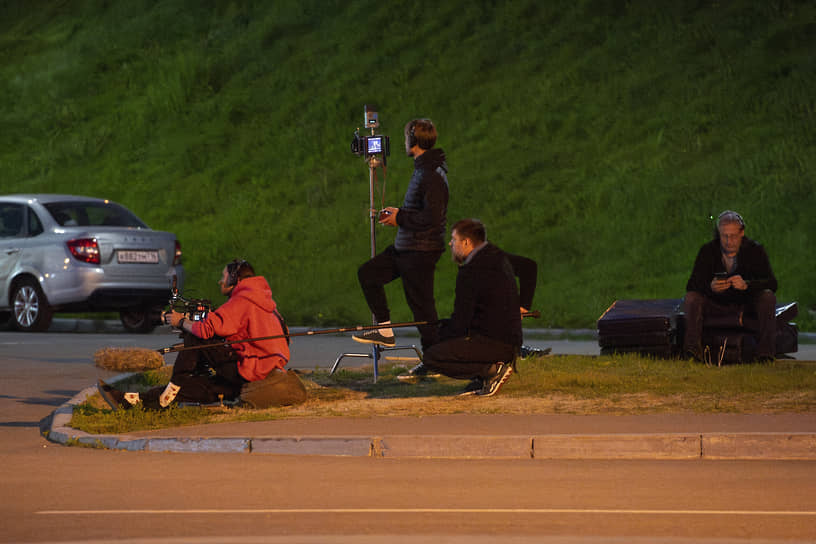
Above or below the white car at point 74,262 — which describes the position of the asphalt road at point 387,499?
below

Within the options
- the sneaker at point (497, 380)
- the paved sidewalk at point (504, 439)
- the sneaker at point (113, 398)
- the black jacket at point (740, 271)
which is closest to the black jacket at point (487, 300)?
the sneaker at point (497, 380)

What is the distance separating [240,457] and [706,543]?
156 inches

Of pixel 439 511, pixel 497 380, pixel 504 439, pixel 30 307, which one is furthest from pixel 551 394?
pixel 30 307

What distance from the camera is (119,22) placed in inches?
2127

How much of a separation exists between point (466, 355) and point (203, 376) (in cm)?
208

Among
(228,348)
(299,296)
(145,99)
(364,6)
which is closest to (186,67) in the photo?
(145,99)

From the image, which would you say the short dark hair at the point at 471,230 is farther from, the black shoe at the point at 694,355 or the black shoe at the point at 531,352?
the black shoe at the point at 531,352

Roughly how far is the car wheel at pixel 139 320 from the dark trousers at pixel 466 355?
1098 cm

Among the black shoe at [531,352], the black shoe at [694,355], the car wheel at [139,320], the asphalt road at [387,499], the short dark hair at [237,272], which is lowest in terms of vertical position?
the car wheel at [139,320]

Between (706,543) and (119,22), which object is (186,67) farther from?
(706,543)

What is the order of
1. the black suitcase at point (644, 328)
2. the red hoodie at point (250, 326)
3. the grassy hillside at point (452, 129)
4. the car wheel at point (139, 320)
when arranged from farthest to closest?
the grassy hillside at point (452, 129)
the car wheel at point (139, 320)
the black suitcase at point (644, 328)
the red hoodie at point (250, 326)

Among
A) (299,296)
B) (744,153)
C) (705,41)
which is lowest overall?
(299,296)

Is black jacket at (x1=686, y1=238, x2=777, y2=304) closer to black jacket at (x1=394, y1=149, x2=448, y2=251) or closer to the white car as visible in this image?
black jacket at (x1=394, y1=149, x2=448, y2=251)

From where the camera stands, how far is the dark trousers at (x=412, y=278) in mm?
13047
